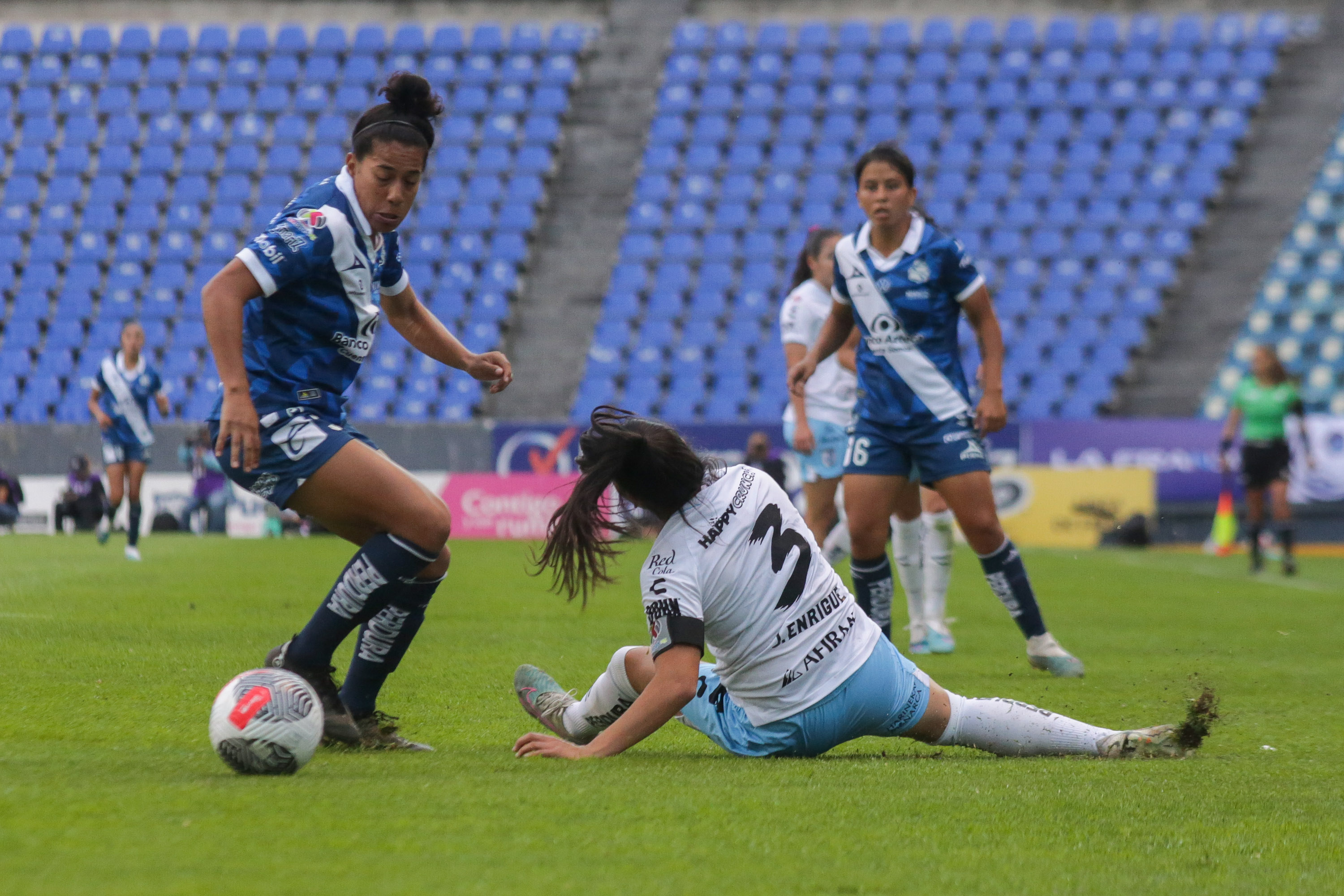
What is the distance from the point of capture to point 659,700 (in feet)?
13.4

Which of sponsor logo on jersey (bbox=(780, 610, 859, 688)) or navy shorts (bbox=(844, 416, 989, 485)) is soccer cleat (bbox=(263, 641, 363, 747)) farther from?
navy shorts (bbox=(844, 416, 989, 485))

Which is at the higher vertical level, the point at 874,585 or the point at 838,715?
the point at 874,585

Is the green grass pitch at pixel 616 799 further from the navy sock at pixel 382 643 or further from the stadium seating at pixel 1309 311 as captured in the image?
the stadium seating at pixel 1309 311

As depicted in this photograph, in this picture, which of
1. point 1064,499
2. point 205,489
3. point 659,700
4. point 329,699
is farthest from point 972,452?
point 205,489

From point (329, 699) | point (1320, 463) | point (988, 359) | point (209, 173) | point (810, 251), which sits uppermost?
point (209, 173)

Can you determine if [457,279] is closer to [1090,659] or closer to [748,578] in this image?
[1090,659]

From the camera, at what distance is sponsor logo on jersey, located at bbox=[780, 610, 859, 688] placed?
4.31 m

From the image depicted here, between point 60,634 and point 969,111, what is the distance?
69.7 feet

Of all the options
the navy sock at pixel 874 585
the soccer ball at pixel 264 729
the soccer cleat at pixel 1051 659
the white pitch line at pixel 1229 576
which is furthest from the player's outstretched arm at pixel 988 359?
the white pitch line at pixel 1229 576

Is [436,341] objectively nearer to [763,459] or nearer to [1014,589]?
[1014,589]

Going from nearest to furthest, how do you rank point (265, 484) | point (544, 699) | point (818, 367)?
point (265, 484) < point (544, 699) < point (818, 367)

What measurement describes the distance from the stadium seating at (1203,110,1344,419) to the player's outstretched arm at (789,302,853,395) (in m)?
16.2

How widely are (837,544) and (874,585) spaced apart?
3.45 metres

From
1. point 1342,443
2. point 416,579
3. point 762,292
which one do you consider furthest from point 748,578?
point 762,292
